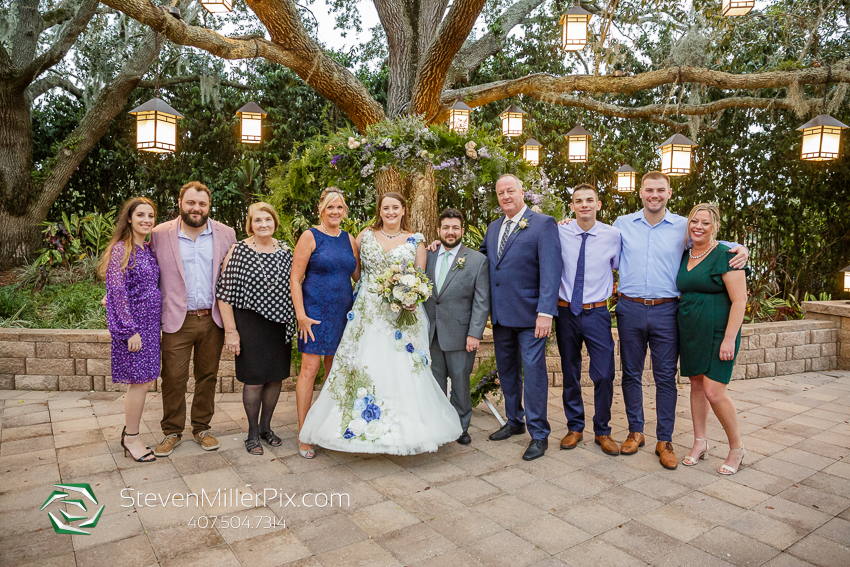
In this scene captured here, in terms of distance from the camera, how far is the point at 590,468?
3264mm

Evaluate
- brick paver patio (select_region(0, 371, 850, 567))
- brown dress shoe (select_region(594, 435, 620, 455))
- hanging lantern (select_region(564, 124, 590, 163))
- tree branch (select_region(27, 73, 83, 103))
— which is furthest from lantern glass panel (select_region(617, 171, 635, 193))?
tree branch (select_region(27, 73, 83, 103))

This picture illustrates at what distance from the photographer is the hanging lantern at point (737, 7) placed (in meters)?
4.56

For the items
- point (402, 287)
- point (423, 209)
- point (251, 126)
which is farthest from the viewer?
point (251, 126)

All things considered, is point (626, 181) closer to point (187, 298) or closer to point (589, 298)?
point (589, 298)

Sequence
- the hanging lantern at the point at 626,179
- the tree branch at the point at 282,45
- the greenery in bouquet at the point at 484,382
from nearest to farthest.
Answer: the greenery in bouquet at the point at 484,382 → the tree branch at the point at 282,45 → the hanging lantern at the point at 626,179

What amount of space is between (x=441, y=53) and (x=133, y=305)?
4.06 m

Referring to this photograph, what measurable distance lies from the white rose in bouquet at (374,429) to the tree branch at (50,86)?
8838 millimetres

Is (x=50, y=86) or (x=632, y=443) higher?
(x=50, y=86)

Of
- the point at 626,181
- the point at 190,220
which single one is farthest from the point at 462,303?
the point at 626,181

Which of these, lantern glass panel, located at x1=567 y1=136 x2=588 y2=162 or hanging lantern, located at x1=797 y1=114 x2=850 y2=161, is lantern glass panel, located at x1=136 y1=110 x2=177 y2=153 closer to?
lantern glass panel, located at x1=567 y1=136 x2=588 y2=162

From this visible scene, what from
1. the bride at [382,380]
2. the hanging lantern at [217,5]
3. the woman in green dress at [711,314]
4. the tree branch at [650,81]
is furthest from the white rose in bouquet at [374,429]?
the tree branch at [650,81]

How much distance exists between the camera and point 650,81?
19.7 feet

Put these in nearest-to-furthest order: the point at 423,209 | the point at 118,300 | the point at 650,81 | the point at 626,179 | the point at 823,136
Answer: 1. the point at 118,300
2. the point at 423,209
3. the point at 823,136
4. the point at 650,81
5. the point at 626,179

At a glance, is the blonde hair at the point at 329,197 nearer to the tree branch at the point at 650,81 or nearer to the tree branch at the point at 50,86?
the tree branch at the point at 650,81
